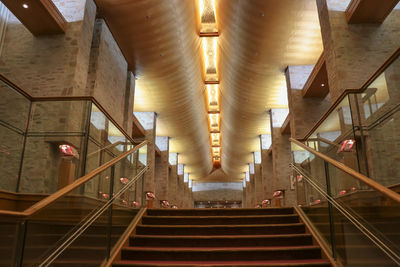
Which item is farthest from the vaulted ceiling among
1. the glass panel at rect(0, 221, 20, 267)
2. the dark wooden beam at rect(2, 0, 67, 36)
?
the glass panel at rect(0, 221, 20, 267)

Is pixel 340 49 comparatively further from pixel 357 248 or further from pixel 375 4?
pixel 357 248

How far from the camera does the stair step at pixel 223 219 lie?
482 centimetres

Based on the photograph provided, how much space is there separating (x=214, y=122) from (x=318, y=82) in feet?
35.3

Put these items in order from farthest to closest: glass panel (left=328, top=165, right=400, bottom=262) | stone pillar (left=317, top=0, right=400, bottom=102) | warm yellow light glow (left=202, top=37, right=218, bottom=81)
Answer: warm yellow light glow (left=202, top=37, right=218, bottom=81)
stone pillar (left=317, top=0, right=400, bottom=102)
glass panel (left=328, top=165, right=400, bottom=262)

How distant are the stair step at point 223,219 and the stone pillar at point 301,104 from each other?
6.26m

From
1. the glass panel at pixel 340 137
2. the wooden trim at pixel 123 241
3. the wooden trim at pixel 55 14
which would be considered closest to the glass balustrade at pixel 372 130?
the glass panel at pixel 340 137

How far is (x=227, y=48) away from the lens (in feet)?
37.0

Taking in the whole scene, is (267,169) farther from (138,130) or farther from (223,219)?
(223,219)

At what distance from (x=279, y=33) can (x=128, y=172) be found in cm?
668

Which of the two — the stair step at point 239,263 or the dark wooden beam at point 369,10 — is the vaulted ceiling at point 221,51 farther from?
the stair step at point 239,263

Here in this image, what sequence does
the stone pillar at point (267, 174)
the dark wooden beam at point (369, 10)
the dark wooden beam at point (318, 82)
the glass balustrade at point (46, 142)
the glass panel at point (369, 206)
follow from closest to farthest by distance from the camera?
the glass panel at point (369, 206), the glass balustrade at point (46, 142), the dark wooden beam at point (369, 10), the dark wooden beam at point (318, 82), the stone pillar at point (267, 174)

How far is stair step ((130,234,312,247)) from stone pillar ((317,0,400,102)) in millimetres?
3936

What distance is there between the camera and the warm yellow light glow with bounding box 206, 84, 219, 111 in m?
15.5

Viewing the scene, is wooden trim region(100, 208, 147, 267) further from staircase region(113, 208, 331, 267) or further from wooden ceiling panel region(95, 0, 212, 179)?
wooden ceiling panel region(95, 0, 212, 179)
